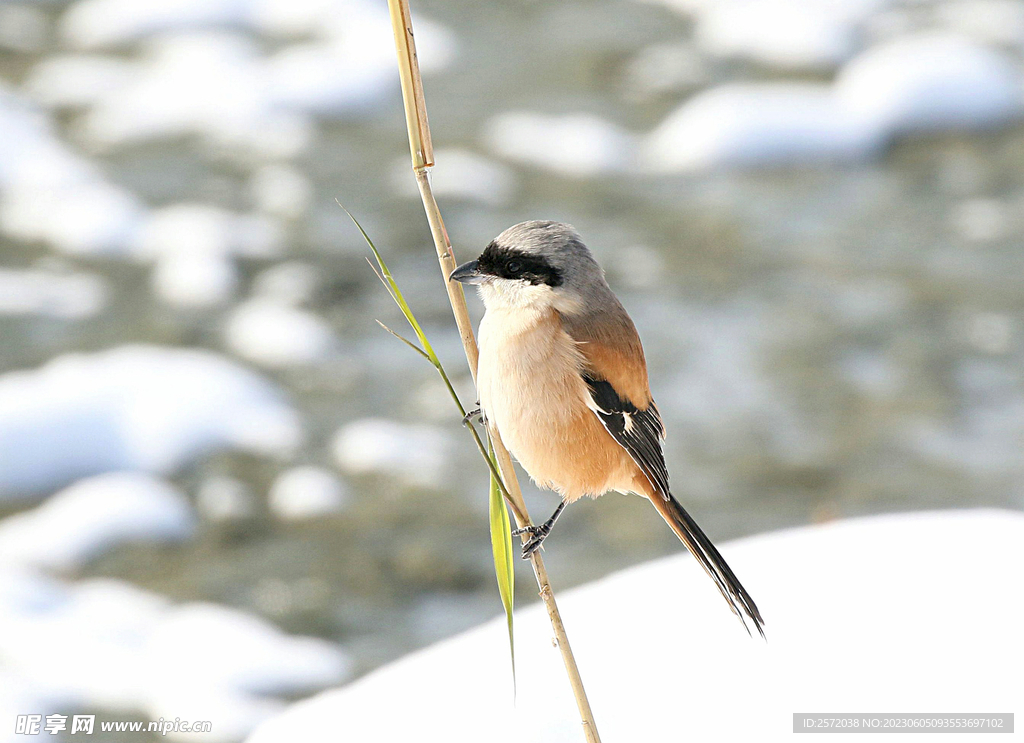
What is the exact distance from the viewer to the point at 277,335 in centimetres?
408

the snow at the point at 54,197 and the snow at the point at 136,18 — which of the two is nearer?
the snow at the point at 54,197

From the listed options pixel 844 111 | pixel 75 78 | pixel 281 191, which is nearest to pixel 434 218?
pixel 281 191

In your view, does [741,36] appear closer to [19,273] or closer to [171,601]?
[19,273]

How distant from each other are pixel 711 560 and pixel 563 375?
33cm

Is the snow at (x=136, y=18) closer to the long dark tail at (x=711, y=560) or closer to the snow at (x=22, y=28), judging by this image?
the snow at (x=22, y=28)

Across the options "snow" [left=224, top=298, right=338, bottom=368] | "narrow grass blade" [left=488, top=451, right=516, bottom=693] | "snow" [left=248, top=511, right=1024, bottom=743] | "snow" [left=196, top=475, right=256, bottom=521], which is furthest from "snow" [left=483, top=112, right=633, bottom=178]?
"narrow grass blade" [left=488, top=451, right=516, bottom=693]

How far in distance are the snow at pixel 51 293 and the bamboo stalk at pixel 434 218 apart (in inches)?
126

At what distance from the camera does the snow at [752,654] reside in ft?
4.96

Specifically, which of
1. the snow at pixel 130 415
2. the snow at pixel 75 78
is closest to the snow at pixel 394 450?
the snow at pixel 130 415

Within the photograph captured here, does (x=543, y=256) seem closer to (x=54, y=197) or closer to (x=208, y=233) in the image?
(x=208, y=233)

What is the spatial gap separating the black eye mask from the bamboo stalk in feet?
0.57

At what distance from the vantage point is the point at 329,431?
370 centimetres

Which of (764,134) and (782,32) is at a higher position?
(782,32)

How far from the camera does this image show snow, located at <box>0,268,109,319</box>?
4.09 meters
